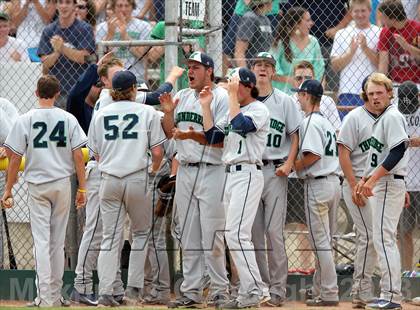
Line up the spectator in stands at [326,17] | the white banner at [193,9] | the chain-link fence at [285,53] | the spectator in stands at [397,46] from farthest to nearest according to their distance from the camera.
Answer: the spectator in stands at [326,17], the spectator in stands at [397,46], the chain-link fence at [285,53], the white banner at [193,9]

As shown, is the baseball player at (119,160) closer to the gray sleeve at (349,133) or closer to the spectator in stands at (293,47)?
the gray sleeve at (349,133)

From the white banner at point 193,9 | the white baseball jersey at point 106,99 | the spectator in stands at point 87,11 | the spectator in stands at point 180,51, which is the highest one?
the spectator in stands at point 87,11

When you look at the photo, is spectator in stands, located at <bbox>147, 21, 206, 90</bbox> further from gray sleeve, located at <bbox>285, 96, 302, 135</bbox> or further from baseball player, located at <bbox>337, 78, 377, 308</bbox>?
baseball player, located at <bbox>337, 78, 377, 308</bbox>

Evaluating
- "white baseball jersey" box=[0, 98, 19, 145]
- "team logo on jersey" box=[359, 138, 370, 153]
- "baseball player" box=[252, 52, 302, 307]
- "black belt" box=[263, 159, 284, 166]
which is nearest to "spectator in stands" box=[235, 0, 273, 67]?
"baseball player" box=[252, 52, 302, 307]

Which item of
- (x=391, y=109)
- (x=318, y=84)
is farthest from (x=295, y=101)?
(x=391, y=109)

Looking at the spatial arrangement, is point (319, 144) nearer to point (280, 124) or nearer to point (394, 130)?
point (280, 124)

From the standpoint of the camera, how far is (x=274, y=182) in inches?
427

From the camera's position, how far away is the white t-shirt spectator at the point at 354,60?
491 inches

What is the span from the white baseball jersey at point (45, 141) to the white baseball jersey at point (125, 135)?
0.33m

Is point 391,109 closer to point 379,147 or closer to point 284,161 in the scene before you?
point 379,147

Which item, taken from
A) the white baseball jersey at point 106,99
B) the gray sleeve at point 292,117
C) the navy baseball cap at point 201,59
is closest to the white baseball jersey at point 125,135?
the white baseball jersey at point 106,99

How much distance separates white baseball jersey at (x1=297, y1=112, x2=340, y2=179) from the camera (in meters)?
10.9

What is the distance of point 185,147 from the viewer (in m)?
10.4

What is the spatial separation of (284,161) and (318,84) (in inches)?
30.8
